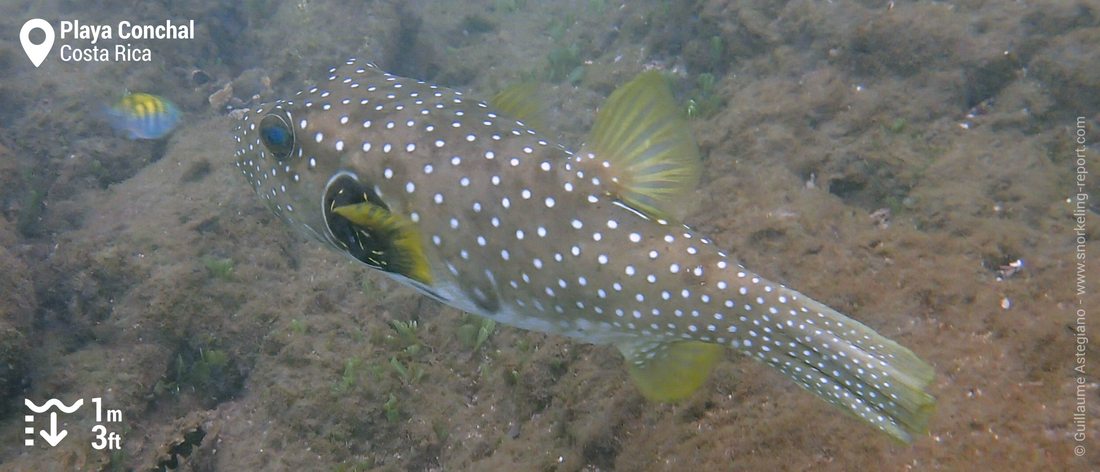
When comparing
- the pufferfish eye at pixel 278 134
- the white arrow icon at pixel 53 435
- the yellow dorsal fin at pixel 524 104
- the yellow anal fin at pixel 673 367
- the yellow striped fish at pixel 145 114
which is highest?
the yellow dorsal fin at pixel 524 104

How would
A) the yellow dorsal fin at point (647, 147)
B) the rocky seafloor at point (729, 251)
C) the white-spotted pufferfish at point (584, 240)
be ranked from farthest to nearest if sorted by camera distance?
the rocky seafloor at point (729, 251)
the yellow dorsal fin at point (647, 147)
the white-spotted pufferfish at point (584, 240)

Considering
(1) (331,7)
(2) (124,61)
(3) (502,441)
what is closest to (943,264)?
(3) (502,441)

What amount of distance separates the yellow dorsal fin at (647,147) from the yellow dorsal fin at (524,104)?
86 cm

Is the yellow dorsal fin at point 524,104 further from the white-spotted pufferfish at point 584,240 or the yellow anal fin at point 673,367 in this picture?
the yellow anal fin at point 673,367

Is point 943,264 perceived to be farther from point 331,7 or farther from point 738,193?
point 331,7

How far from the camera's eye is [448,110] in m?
4.02

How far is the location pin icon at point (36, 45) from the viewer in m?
12.5

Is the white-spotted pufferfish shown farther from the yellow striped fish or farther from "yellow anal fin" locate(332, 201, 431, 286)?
the yellow striped fish

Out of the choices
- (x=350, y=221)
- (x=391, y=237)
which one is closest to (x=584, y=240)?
(x=391, y=237)

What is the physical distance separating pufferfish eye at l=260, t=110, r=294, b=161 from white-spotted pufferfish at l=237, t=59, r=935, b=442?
0.02 meters

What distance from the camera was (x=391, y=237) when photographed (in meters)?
3.74

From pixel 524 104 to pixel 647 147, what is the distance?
3.97 ft

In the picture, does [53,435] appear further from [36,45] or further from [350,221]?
[36,45]

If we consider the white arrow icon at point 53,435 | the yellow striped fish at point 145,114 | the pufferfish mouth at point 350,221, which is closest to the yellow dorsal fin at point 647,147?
the pufferfish mouth at point 350,221
